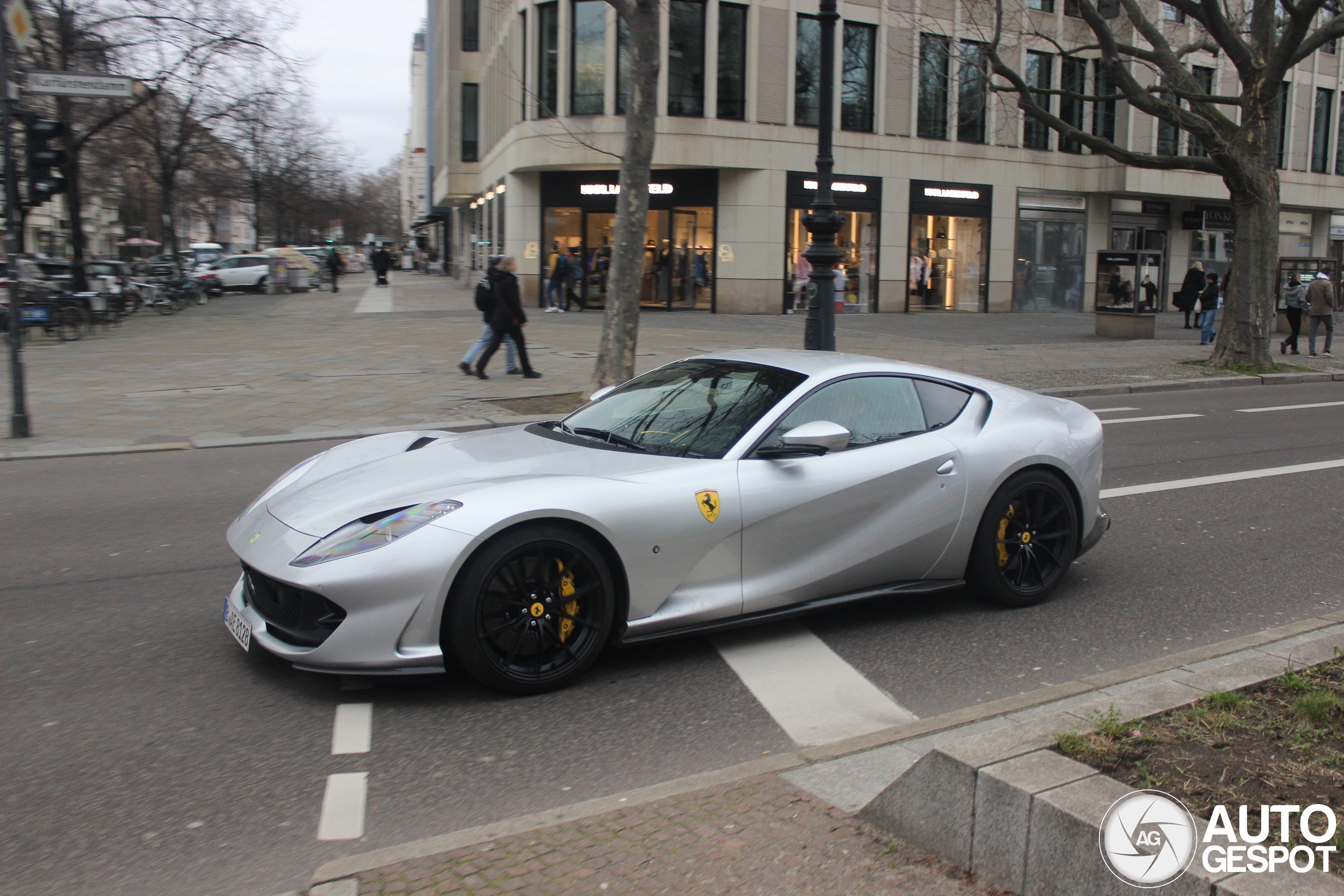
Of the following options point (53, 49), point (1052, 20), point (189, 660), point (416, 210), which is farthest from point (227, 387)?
point (416, 210)

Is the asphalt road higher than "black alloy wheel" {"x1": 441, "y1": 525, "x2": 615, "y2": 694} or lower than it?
lower

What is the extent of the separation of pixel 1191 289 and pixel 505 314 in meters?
21.0

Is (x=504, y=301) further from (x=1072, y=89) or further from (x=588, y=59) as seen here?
(x=1072, y=89)

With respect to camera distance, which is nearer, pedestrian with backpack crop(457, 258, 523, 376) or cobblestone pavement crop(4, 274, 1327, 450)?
cobblestone pavement crop(4, 274, 1327, 450)

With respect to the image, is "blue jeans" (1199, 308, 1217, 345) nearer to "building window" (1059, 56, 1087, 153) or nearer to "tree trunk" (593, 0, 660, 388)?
"building window" (1059, 56, 1087, 153)

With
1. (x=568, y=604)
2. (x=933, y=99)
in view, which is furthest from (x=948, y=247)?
(x=568, y=604)

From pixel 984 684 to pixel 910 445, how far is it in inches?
48.3

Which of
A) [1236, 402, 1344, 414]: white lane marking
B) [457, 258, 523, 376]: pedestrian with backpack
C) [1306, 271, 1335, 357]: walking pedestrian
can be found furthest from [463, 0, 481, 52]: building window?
[1236, 402, 1344, 414]: white lane marking

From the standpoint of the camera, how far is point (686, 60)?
3008 cm

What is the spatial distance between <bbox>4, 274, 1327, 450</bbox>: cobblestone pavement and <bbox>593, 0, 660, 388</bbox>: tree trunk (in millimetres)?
1552

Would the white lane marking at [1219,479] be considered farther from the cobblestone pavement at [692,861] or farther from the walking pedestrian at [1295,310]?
the walking pedestrian at [1295,310]

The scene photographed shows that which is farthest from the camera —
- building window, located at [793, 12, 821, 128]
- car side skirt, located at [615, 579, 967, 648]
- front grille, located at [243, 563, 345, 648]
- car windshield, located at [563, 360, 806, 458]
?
building window, located at [793, 12, 821, 128]

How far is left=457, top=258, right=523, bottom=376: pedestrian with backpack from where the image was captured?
609 inches

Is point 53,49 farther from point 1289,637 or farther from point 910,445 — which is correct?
point 1289,637
